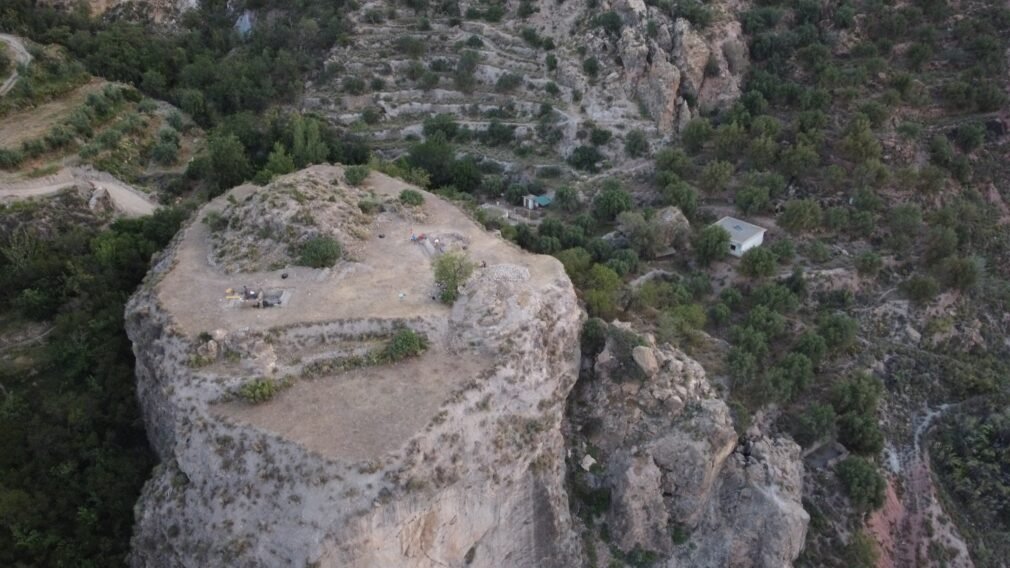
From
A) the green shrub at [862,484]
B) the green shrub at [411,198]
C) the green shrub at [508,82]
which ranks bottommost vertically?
the green shrub at [862,484]

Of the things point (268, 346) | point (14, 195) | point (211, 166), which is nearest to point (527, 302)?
point (268, 346)

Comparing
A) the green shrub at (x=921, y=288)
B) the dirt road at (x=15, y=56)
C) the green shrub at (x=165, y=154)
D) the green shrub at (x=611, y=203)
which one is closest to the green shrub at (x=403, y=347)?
the green shrub at (x=611, y=203)

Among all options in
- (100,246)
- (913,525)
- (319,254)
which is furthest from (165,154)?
(913,525)

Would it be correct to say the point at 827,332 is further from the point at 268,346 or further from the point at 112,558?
the point at 112,558

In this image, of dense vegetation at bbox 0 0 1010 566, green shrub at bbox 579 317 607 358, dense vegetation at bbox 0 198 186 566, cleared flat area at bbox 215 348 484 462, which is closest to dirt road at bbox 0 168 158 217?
dense vegetation at bbox 0 198 186 566

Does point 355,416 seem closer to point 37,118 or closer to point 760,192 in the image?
point 760,192

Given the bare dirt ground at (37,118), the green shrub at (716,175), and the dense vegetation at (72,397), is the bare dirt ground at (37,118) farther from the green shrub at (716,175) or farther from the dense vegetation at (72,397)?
the green shrub at (716,175)
